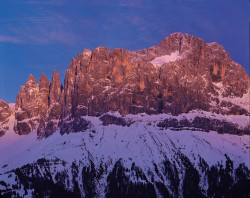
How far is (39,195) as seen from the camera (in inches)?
7662

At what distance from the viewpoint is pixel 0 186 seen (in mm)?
194875

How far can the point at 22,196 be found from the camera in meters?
184

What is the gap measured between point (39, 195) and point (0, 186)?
69.0 ft

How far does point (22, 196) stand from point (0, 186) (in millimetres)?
18207

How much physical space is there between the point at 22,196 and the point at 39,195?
12299mm
